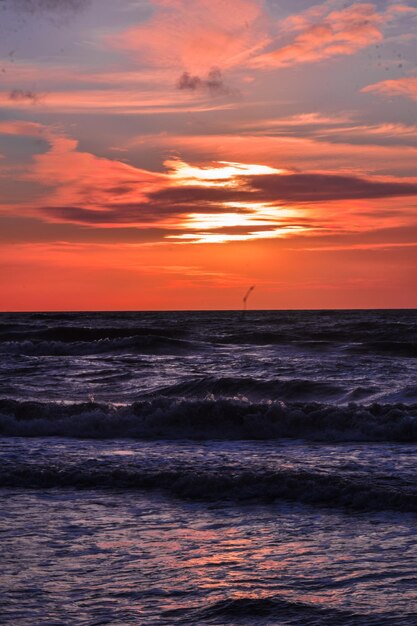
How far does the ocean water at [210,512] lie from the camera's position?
5605 mm

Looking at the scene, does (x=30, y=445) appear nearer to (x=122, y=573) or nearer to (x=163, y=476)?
(x=163, y=476)

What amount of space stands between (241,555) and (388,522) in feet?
6.07

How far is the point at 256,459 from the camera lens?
11148 millimetres

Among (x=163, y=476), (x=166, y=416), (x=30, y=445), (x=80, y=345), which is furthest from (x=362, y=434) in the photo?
(x=80, y=345)

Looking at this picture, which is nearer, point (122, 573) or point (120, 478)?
point (122, 573)

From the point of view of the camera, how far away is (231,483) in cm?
930

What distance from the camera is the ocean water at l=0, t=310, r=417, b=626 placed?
5.61 meters

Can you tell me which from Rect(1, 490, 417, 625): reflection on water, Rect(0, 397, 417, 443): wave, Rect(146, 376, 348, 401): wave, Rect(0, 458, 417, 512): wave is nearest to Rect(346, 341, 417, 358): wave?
Rect(146, 376, 348, 401): wave

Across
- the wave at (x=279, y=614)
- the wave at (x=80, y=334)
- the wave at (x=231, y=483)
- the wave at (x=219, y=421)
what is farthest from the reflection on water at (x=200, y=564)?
the wave at (x=80, y=334)

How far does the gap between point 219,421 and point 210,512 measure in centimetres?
660

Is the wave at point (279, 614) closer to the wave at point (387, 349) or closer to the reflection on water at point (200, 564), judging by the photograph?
Answer: the reflection on water at point (200, 564)

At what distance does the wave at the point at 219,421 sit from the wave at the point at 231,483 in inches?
147

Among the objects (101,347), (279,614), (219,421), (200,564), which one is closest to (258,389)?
(219,421)

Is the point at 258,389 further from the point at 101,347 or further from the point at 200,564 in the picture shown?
the point at 101,347
